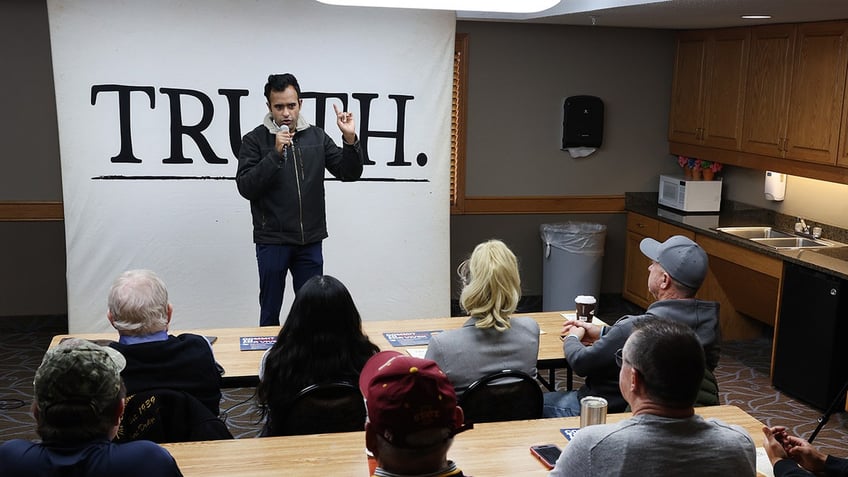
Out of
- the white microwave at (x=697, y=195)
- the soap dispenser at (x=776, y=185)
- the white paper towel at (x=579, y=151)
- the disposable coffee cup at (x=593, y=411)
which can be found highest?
the white paper towel at (x=579, y=151)

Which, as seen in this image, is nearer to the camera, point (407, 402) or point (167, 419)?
point (407, 402)

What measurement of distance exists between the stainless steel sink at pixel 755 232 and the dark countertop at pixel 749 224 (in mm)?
80

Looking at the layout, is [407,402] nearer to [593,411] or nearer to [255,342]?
[593,411]

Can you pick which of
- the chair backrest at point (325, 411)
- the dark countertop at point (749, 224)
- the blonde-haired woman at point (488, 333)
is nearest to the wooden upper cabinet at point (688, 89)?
the dark countertop at point (749, 224)

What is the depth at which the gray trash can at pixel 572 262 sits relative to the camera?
21.7 feet

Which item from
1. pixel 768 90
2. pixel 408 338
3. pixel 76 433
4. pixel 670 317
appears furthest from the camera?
pixel 768 90

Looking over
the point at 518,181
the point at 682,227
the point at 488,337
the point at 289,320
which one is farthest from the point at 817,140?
the point at 289,320

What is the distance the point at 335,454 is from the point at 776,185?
15.6 feet

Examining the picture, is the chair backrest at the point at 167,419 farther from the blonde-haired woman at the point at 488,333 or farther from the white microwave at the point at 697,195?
the white microwave at the point at 697,195

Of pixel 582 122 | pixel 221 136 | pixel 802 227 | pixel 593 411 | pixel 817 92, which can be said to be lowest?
pixel 593 411

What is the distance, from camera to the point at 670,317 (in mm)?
2941

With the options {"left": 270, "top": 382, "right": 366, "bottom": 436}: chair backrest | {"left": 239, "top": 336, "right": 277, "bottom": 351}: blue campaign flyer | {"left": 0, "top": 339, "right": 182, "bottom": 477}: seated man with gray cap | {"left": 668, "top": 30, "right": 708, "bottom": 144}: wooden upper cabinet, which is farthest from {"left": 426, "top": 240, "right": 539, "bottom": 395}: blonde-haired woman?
{"left": 668, "top": 30, "right": 708, "bottom": 144}: wooden upper cabinet

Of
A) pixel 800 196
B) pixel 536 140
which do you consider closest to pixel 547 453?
pixel 800 196

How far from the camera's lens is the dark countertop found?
16.3 feet
